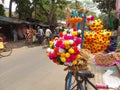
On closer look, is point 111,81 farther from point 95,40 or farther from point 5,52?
point 5,52

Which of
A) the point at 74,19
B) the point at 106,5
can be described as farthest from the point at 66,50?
the point at 106,5

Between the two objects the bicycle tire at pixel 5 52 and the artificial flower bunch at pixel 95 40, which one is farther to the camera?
the bicycle tire at pixel 5 52

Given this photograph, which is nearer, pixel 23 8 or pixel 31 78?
pixel 31 78

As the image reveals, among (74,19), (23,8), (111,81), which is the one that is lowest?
(111,81)

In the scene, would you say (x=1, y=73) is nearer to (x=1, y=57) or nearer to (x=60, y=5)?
(x=1, y=57)

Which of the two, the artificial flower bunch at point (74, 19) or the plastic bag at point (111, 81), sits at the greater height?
the artificial flower bunch at point (74, 19)

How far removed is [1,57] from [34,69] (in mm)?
4532

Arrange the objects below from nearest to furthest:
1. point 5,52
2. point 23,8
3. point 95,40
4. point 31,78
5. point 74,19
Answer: point 74,19 < point 31,78 < point 95,40 < point 5,52 < point 23,8

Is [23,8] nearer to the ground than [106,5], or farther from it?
nearer to the ground

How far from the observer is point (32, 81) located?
944 cm

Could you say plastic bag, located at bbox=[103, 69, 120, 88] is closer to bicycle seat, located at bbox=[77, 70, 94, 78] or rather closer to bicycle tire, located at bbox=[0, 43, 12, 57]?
bicycle seat, located at bbox=[77, 70, 94, 78]

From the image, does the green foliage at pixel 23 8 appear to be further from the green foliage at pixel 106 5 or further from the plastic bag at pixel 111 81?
the plastic bag at pixel 111 81

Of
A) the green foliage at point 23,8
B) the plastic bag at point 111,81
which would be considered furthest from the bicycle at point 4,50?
the green foliage at point 23,8

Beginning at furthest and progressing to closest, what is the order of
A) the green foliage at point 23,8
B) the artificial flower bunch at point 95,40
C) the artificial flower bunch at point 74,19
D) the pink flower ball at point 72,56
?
the green foliage at point 23,8, the artificial flower bunch at point 95,40, the artificial flower bunch at point 74,19, the pink flower ball at point 72,56
